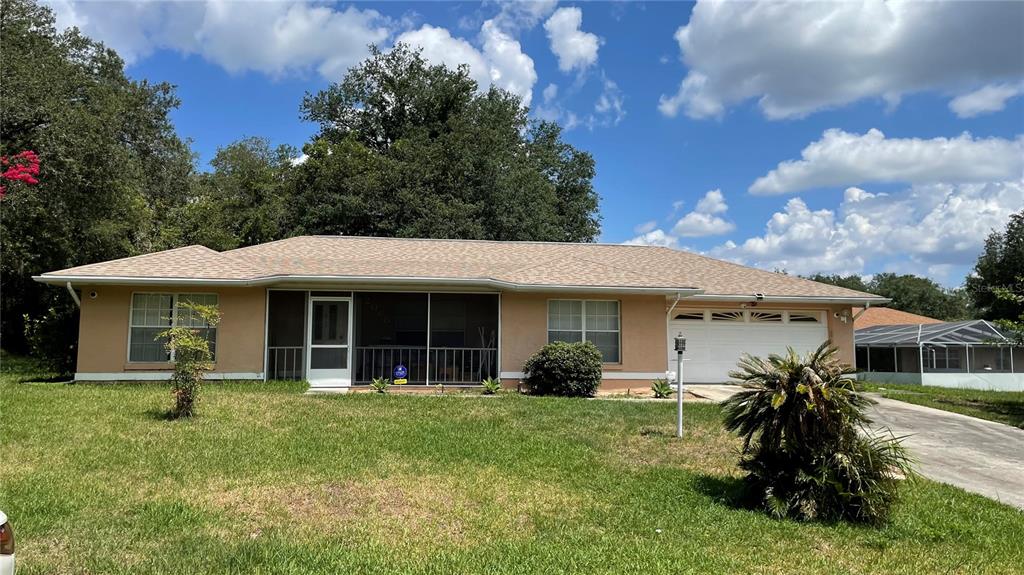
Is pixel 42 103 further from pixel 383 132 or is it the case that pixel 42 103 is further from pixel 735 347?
pixel 735 347

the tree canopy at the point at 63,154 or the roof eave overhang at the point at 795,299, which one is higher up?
the tree canopy at the point at 63,154

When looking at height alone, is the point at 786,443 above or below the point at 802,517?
above

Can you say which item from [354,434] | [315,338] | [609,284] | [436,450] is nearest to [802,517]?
[436,450]

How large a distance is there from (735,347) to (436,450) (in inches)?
453

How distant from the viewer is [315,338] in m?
14.6

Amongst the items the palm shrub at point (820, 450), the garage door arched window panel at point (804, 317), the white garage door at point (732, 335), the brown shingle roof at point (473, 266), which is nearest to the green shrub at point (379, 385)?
the brown shingle roof at point (473, 266)

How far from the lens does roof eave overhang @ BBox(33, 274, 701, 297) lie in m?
13.4

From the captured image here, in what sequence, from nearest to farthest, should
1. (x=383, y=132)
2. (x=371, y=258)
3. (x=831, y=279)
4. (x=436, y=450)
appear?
(x=436, y=450) → (x=371, y=258) → (x=383, y=132) → (x=831, y=279)

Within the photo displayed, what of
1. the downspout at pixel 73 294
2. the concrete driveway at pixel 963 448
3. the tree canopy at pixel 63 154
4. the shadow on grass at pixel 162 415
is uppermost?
the tree canopy at pixel 63 154

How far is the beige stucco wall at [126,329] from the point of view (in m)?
14.0

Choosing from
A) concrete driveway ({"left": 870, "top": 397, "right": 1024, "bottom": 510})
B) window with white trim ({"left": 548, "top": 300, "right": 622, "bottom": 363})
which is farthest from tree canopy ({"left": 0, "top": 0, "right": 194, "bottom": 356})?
concrete driveway ({"left": 870, "top": 397, "right": 1024, "bottom": 510})

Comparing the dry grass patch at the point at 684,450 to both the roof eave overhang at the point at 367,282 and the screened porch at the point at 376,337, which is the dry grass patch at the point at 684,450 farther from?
the screened porch at the point at 376,337

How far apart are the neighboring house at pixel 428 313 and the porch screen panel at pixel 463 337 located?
0.16ft

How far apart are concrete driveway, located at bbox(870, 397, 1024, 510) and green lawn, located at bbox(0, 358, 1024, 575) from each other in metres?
0.74
